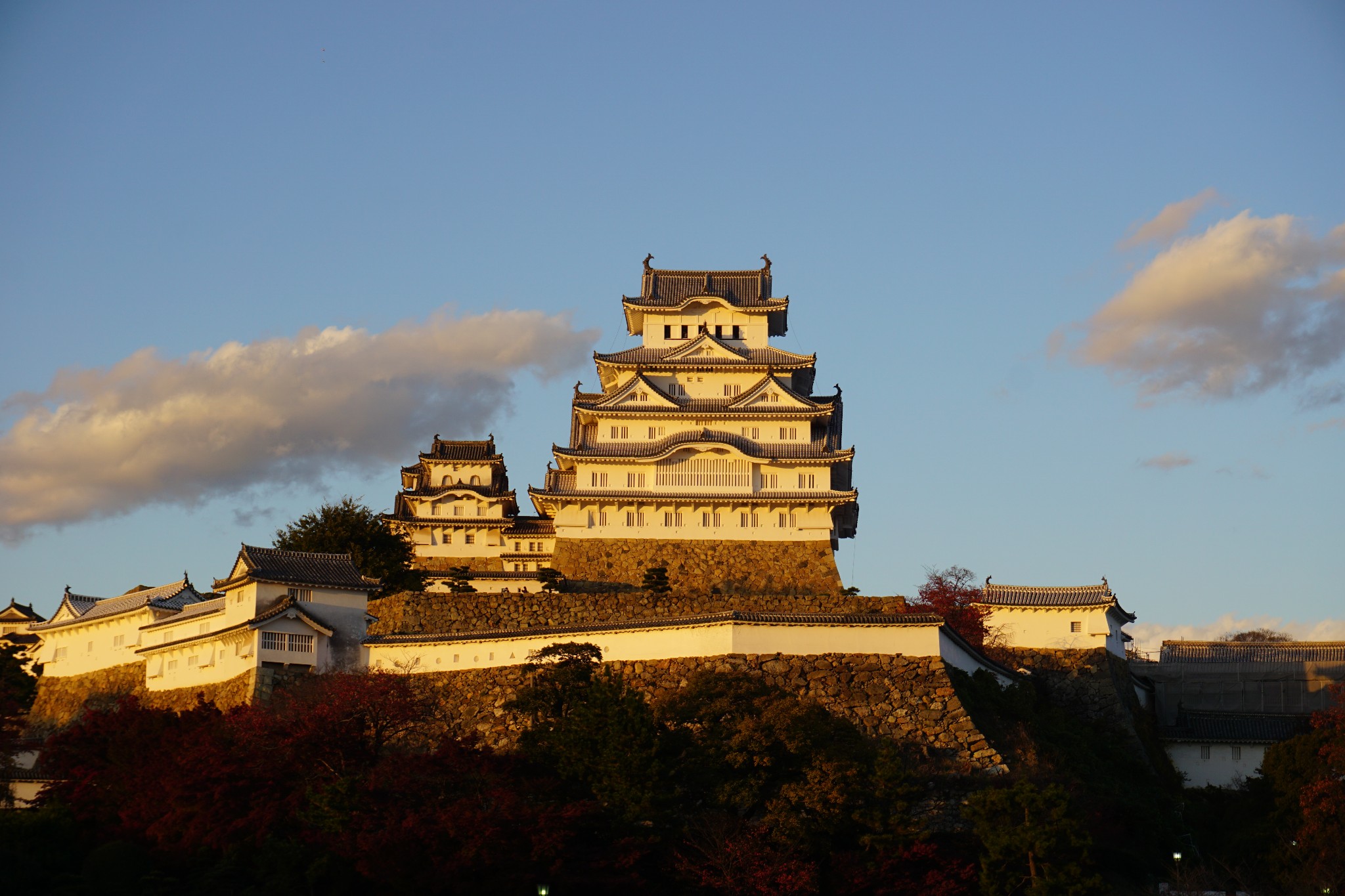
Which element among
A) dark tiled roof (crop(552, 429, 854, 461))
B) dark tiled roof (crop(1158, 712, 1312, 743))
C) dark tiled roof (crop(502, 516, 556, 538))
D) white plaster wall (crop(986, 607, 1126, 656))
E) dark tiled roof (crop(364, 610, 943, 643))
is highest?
dark tiled roof (crop(552, 429, 854, 461))

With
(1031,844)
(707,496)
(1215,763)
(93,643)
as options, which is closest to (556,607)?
(707,496)

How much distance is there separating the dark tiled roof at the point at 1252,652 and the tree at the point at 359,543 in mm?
24409

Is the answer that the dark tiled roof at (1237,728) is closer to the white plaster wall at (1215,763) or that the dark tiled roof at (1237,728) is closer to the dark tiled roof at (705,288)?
the white plaster wall at (1215,763)

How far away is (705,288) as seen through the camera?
55469 mm

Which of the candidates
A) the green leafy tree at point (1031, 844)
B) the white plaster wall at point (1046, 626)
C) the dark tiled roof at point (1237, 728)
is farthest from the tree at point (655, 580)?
the green leafy tree at point (1031, 844)

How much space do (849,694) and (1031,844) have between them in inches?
246

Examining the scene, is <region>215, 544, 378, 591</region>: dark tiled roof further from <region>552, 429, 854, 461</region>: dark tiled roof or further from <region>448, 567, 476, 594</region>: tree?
<region>552, 429, 854, 461</region>: dark tiled roof

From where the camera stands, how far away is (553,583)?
46531 millimetres

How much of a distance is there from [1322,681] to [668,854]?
28.8 m

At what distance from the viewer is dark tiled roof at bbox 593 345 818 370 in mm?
52312

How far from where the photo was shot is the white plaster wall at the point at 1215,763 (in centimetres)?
4169

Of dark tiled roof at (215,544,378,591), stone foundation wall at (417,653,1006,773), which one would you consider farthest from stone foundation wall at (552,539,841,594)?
stone foundation wall at (417,653,1006,773)

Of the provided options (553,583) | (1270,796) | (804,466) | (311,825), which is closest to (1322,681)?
(1270,796)

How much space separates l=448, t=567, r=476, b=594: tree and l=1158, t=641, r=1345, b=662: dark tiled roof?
887 inches
